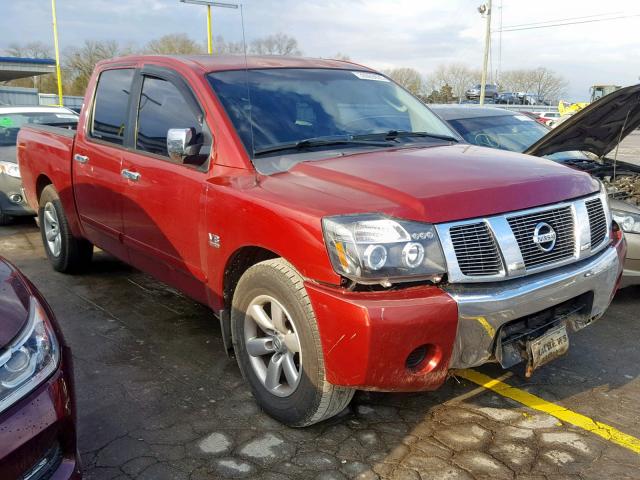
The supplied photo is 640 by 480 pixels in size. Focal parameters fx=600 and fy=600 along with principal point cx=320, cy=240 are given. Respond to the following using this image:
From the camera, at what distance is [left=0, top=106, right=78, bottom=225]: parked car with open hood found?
7.67m

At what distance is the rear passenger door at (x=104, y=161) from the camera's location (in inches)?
170

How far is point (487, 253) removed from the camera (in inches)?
104

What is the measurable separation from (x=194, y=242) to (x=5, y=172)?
5409 mm

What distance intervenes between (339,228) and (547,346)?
46.6 inches

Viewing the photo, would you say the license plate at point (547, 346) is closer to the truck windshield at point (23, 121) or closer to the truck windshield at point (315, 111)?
the truck windshield at point (315, 111)

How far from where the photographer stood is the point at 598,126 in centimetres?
529

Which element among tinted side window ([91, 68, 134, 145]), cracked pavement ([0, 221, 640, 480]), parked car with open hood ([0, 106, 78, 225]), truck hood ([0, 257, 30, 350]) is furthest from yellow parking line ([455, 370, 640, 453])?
parked car with open hood ([0, 106, 78, 225])

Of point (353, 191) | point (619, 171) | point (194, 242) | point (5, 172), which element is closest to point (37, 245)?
point (5, 172)

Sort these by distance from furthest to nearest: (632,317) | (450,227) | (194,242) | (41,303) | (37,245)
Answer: (37,245) < (632,317) < (194,242) < (450,227) < (41,303)

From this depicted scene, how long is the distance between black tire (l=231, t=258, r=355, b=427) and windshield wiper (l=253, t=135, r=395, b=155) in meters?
0.73

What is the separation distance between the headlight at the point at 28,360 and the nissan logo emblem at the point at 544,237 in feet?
6.85

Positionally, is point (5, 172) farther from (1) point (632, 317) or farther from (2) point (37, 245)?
(1) point (632, 317)

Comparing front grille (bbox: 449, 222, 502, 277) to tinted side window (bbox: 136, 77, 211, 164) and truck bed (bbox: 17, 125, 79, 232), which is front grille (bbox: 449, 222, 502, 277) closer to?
tinted side window (bbox: 136, 77, 211, 164)

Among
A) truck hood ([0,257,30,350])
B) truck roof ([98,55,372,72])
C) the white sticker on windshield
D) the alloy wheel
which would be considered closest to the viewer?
truck hood ([0,257,30,350])
